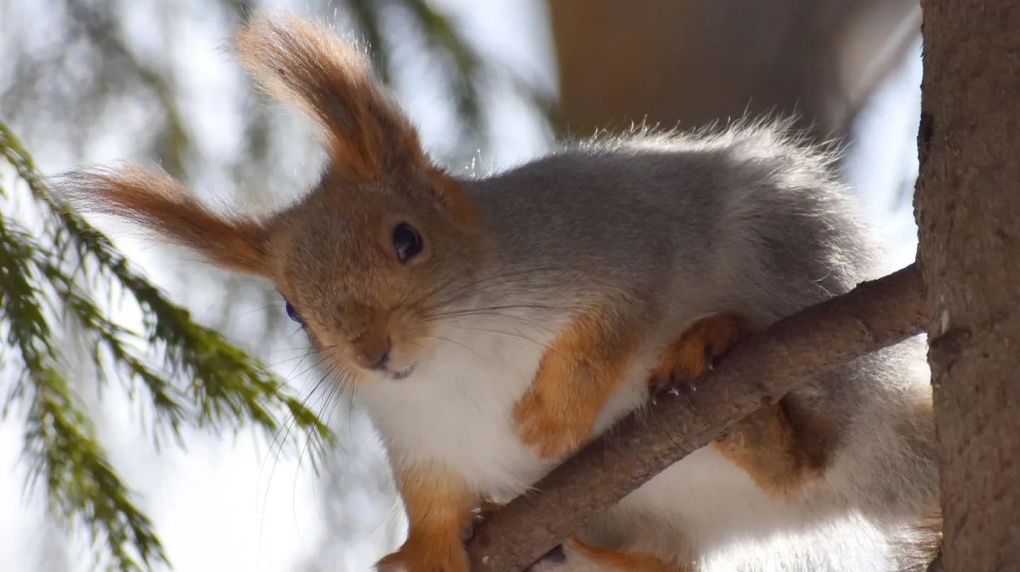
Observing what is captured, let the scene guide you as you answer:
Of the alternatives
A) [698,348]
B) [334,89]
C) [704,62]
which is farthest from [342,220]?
[704,62]

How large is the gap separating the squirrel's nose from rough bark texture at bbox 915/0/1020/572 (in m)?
0.86

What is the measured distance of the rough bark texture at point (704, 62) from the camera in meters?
3.35

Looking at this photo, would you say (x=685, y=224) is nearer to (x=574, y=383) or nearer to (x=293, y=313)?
(x=574, y=383)

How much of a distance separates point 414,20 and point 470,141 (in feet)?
1.07

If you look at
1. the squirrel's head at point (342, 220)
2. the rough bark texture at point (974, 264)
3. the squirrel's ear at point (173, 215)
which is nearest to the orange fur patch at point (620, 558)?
the squirrel's head at point (342, 220)

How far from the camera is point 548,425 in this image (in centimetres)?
231

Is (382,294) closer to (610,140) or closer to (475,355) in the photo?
(475,355)

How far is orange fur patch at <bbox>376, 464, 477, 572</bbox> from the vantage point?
2.48m

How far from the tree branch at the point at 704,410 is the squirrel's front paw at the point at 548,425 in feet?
0.17

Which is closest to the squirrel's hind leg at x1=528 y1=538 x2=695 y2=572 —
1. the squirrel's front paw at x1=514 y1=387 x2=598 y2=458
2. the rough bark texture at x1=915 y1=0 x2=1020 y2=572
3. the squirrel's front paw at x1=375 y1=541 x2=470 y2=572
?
the squirrel's front paw at x1=375 y1=541 x2=470 y2=572

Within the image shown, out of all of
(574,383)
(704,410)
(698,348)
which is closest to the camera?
(704,410)

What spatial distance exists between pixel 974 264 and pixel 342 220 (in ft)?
3.91

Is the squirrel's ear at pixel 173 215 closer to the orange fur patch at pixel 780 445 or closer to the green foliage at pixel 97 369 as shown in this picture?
the green foliage at pixel 97 369

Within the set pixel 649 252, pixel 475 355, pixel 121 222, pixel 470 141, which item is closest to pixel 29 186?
pixel 121 222
